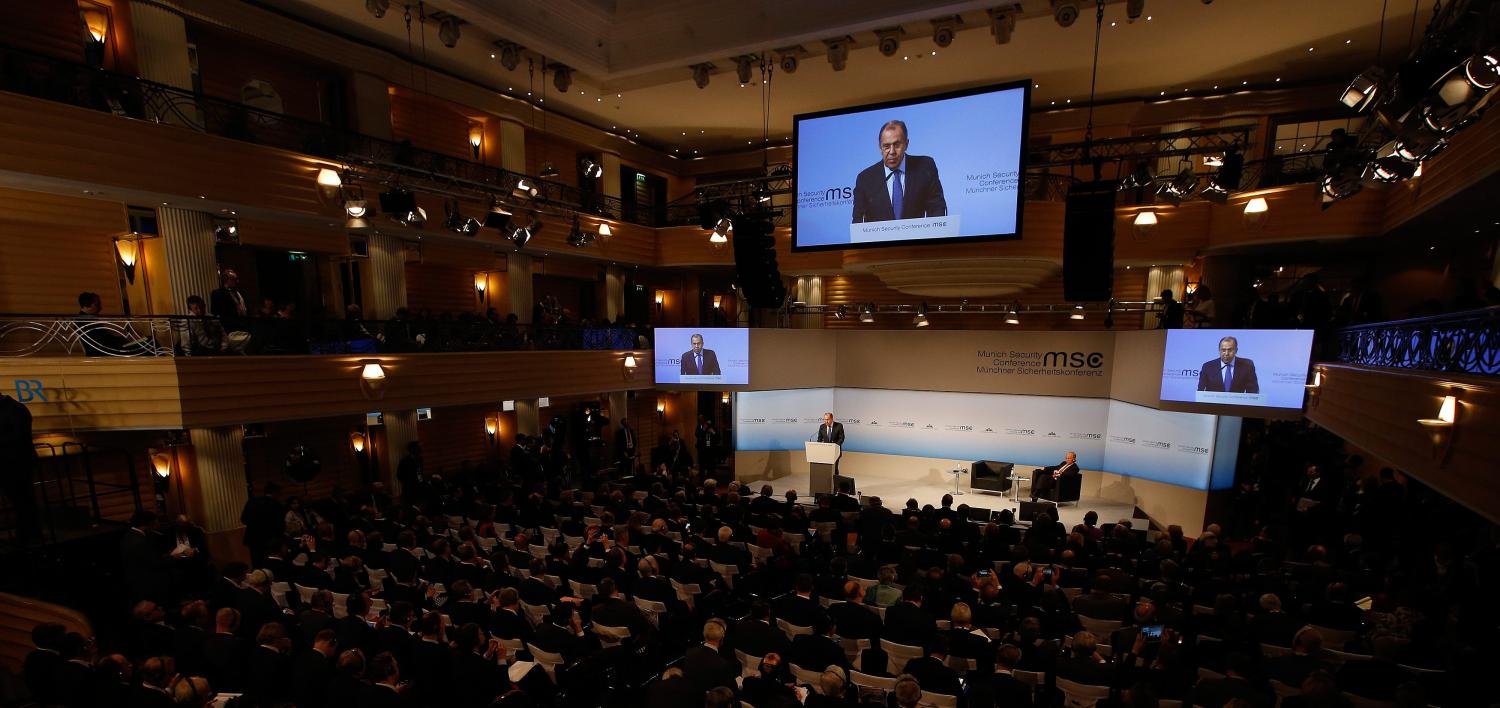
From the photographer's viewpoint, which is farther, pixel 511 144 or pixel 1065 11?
pixel 511 144

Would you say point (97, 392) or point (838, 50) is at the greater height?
point (838, 50)

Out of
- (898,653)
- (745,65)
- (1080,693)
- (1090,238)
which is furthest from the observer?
(745,65)

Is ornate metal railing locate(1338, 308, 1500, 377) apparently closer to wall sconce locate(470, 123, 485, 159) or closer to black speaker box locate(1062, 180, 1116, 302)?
black speaker box locate(1062, 180, 1116, 302)

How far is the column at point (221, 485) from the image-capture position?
30.5ft

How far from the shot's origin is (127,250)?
1012 centimetres

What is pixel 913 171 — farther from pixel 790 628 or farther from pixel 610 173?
pixel 610 173

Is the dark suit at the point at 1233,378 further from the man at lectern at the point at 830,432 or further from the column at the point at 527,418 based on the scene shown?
the column at the point at 527,418

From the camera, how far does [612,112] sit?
15.5 metres

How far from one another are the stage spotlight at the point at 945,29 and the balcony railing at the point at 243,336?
9.76m

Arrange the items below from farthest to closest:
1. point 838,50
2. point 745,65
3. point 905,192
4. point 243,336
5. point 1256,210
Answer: point 745,65 < point 905,192 < point 838,50 < point 1256,210 < point 243,336

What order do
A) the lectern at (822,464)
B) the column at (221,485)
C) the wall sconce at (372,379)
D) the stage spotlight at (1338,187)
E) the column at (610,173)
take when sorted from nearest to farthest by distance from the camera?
the stage spotlight at (1338,187) → the column at (221,485) → the wall sconce at (372,379) → the lectern at (822,464) → the column at (610,173)

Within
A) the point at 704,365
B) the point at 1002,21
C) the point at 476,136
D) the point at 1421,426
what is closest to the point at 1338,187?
the point at 1421,426

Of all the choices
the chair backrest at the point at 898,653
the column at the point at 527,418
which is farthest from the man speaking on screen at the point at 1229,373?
the column at the point at 527,418

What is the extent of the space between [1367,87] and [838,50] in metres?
7.47
